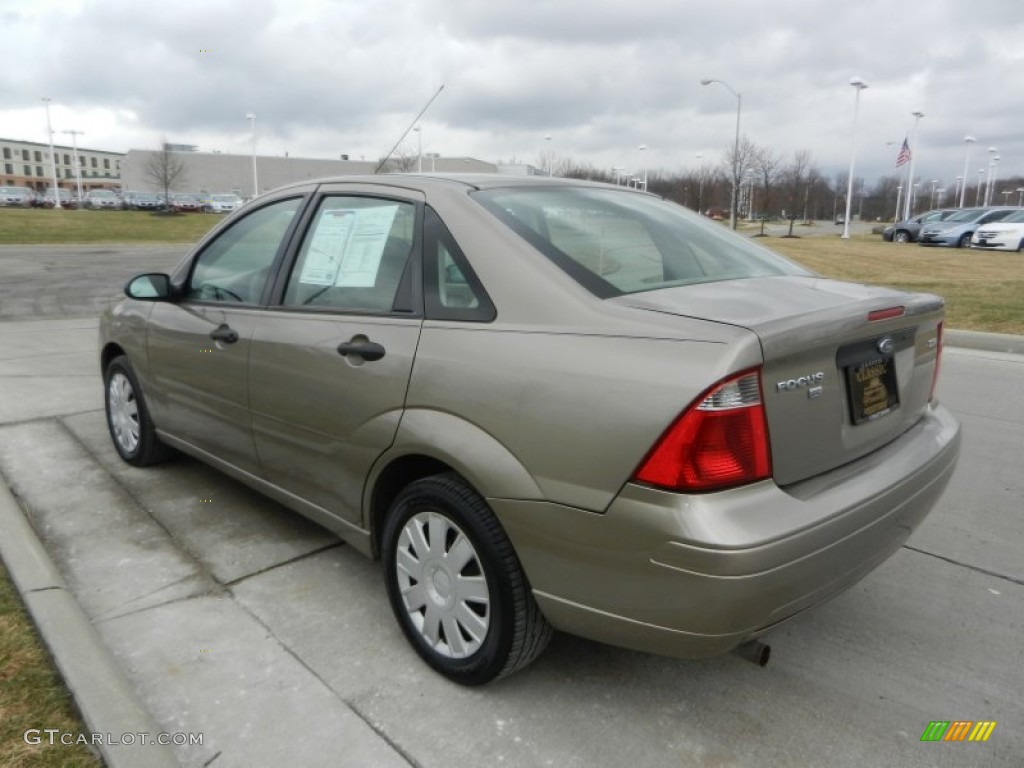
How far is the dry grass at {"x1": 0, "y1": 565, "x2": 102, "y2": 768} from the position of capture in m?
2.07

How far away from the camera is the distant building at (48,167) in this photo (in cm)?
10794

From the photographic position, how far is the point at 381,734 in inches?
91.4

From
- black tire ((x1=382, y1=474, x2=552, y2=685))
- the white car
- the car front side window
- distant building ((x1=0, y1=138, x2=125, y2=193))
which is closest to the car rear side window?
the car front side window

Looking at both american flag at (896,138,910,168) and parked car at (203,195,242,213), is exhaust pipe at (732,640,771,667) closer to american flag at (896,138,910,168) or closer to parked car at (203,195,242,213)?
american flag at (896,138,910,168)

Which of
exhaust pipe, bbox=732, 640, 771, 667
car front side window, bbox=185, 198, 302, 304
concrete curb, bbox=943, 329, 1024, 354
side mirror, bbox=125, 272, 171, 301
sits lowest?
concrete curb, bbox=943, 329, 1024, 354

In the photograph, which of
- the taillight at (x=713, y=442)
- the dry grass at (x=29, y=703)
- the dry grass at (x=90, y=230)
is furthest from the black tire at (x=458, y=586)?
the dry grass at (x=90, y=230)

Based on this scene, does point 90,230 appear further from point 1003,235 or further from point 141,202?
point 1003,235

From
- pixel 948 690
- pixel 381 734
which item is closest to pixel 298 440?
pixel 381 734

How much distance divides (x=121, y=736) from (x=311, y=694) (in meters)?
0.56

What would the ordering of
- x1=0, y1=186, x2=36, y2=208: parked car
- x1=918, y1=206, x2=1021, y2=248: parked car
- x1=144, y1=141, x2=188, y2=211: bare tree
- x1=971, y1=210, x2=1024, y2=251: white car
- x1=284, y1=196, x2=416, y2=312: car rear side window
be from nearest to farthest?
x1=284, y1=196, x2=416, y2=312: car rear side window → x1=971, y1=210, x2=1024, y2=251: white car → x1=918, y1=206, x2=1021, y2=248: parked car → x1=0, y1=186, x2=36, y2=208: parked car → x1=144, y1=141, x2=188, y2=211: bare tree

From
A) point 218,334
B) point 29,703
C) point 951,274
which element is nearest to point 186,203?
point 951,274

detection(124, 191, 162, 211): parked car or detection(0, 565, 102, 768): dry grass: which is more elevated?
detection(124, 191, 162, 211): parked car

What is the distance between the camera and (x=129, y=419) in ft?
14.9

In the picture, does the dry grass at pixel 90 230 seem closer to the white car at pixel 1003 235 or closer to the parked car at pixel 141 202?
the parked car at pixel 141 202
